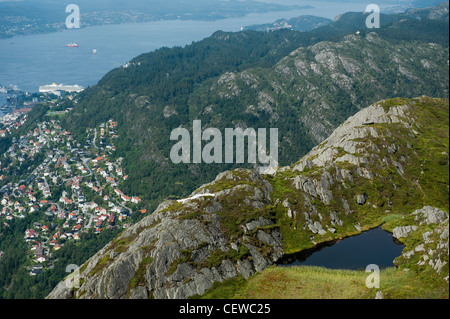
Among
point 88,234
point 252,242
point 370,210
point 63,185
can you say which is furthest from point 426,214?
point 63,185

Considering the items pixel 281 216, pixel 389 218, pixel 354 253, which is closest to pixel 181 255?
pixel 281 216

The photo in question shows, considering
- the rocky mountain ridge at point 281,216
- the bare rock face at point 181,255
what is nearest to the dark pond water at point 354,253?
the rocky mountain ridge at point 281,216

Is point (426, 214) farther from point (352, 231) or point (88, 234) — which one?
point (88, 234)

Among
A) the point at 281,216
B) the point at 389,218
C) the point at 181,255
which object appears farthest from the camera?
the point at 389,218

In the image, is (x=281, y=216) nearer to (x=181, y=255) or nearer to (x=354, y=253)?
(x=354, y=253)

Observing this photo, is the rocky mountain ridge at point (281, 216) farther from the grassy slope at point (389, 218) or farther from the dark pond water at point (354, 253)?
the dark pond water at point (354, 253)

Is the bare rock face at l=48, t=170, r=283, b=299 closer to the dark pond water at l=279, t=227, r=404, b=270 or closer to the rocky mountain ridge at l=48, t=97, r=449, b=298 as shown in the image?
the rocky mountain ridge at l=48, t=97, r=449, b=298

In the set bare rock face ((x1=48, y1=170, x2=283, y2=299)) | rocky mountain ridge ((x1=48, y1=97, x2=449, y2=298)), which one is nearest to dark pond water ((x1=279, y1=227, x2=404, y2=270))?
rocky mountain ridge ((x1=48, y1=97, x2=449, y2=298))
